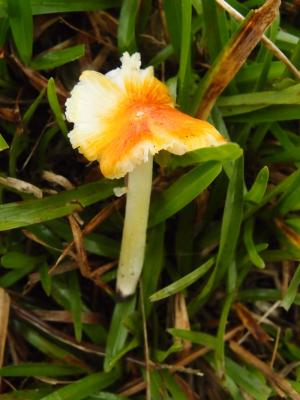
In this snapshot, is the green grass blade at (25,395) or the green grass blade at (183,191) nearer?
the green grass blade at (183,191)

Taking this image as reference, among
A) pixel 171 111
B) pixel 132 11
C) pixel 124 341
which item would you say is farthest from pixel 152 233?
pixel 132 11

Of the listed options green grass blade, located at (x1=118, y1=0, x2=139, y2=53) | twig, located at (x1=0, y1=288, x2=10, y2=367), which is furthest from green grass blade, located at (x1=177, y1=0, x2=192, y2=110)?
twig, located at (x1=0, y1=288, x2=10, y2=367)

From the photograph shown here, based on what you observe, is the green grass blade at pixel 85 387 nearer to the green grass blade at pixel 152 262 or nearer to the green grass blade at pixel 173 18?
the green grass blade at pixel 152 262

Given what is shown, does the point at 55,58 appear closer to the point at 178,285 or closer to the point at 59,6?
the point at 59,6

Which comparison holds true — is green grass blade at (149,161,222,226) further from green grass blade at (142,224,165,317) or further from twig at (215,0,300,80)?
twig at (215,0,300,80)

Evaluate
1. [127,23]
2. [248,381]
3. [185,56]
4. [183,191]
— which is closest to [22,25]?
[127,23]

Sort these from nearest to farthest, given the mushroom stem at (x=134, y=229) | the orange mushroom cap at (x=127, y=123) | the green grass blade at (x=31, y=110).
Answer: the orange mushroom cap at (x=127, y=123) → the mushroom stem at (x=134, y=229) → the green grass blade at (x=31, y=110)

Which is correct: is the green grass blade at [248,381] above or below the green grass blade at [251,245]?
below

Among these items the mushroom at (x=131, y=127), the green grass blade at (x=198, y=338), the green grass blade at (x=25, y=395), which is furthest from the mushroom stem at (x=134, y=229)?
the green grass blade at (x=25, y=395)
